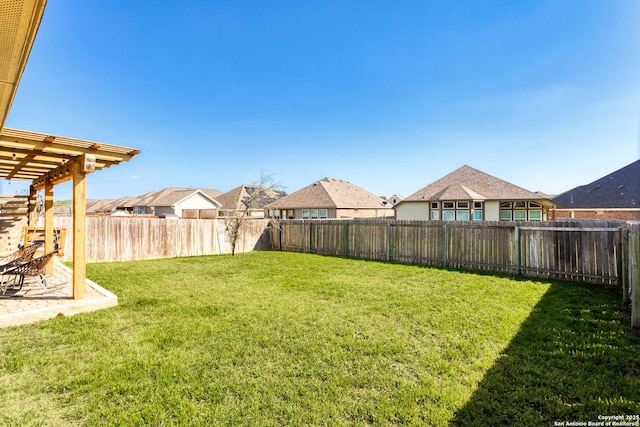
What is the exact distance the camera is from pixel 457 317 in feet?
16.8

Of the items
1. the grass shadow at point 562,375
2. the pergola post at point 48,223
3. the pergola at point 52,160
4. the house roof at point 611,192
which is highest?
the house roof at point 611,192

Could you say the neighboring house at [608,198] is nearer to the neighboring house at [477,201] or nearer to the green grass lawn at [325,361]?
the neighboring house at [477,201]

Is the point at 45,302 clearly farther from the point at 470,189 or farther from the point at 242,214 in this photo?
the point at 470,189

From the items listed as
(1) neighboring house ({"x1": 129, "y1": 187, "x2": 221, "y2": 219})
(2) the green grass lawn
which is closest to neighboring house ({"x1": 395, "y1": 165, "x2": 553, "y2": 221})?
(2) the green grass lawn

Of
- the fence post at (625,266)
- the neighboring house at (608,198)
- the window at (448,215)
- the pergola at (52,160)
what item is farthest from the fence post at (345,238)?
the neighboring house at (608,198)

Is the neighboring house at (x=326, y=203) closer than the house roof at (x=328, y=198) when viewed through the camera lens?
Yes

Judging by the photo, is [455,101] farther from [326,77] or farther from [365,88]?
[326,77]

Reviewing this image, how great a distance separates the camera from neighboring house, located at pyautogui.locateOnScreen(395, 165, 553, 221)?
22484 millimetres

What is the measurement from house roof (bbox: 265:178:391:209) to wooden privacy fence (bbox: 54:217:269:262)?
1331 centimetres

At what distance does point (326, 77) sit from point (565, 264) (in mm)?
15162

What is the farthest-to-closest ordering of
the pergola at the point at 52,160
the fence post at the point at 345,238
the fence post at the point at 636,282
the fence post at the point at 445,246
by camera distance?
the fence post at the point at 345,238 → the fence post at the point at 445,246 → the fence post at the point at 636,282 → the pergola at the point at 52,160

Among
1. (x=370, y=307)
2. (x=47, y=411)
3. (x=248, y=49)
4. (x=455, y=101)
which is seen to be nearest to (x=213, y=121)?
(x=248, y=49)

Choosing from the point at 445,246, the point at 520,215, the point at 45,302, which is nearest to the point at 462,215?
the point at 520,215

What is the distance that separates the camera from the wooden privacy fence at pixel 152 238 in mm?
11398
